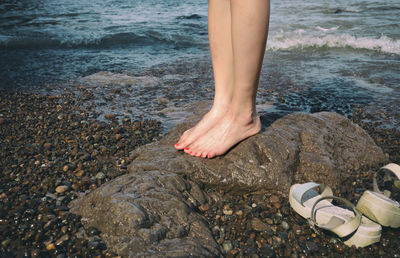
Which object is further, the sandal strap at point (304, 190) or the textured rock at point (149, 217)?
the sandal strap at point (304, 190)

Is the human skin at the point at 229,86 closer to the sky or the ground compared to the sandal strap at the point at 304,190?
closer to the sky

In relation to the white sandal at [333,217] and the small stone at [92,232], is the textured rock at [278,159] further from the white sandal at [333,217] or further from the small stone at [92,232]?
the small stone at [92,232]

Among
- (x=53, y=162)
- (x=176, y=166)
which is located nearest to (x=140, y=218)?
(x=176, y=166)

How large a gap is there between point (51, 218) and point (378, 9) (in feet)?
46.0

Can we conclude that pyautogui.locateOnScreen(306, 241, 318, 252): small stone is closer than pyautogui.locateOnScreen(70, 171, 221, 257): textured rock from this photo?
No

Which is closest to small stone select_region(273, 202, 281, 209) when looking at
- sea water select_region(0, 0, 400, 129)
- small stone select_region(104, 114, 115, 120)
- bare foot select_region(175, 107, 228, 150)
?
bare foot select_region(175, 107, 228, 150)

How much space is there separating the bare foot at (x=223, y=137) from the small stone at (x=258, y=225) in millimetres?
617

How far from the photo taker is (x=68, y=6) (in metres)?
14.6

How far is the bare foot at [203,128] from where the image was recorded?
2.62 meters

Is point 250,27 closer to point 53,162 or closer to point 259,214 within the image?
point 259,214

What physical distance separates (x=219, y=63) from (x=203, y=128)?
56cm

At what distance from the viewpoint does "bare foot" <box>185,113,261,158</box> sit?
8.21 ft

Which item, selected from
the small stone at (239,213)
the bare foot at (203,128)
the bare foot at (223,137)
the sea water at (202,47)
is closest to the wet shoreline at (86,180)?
the small stone at (239,213)

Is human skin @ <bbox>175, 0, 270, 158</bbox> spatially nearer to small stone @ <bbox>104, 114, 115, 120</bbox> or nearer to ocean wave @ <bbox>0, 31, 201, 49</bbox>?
small stone @ <bbox>104, 114, 115, 120</bbox>
